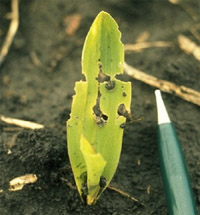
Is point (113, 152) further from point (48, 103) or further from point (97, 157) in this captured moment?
point (48, 103)

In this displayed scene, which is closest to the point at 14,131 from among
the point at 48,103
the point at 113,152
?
the point at 48,103

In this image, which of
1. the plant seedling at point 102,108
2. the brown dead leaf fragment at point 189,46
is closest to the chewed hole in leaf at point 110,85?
the plant seedling at point 102,108

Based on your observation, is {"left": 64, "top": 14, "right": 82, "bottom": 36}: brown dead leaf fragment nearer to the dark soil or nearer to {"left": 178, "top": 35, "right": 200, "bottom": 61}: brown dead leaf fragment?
the dark soil

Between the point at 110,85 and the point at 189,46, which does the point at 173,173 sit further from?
the point at 189,46

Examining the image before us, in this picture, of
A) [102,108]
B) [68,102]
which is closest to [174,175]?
[102,108]

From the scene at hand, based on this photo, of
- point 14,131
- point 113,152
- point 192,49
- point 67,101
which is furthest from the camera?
point 192,49

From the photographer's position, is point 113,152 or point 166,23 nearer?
point 113,152
